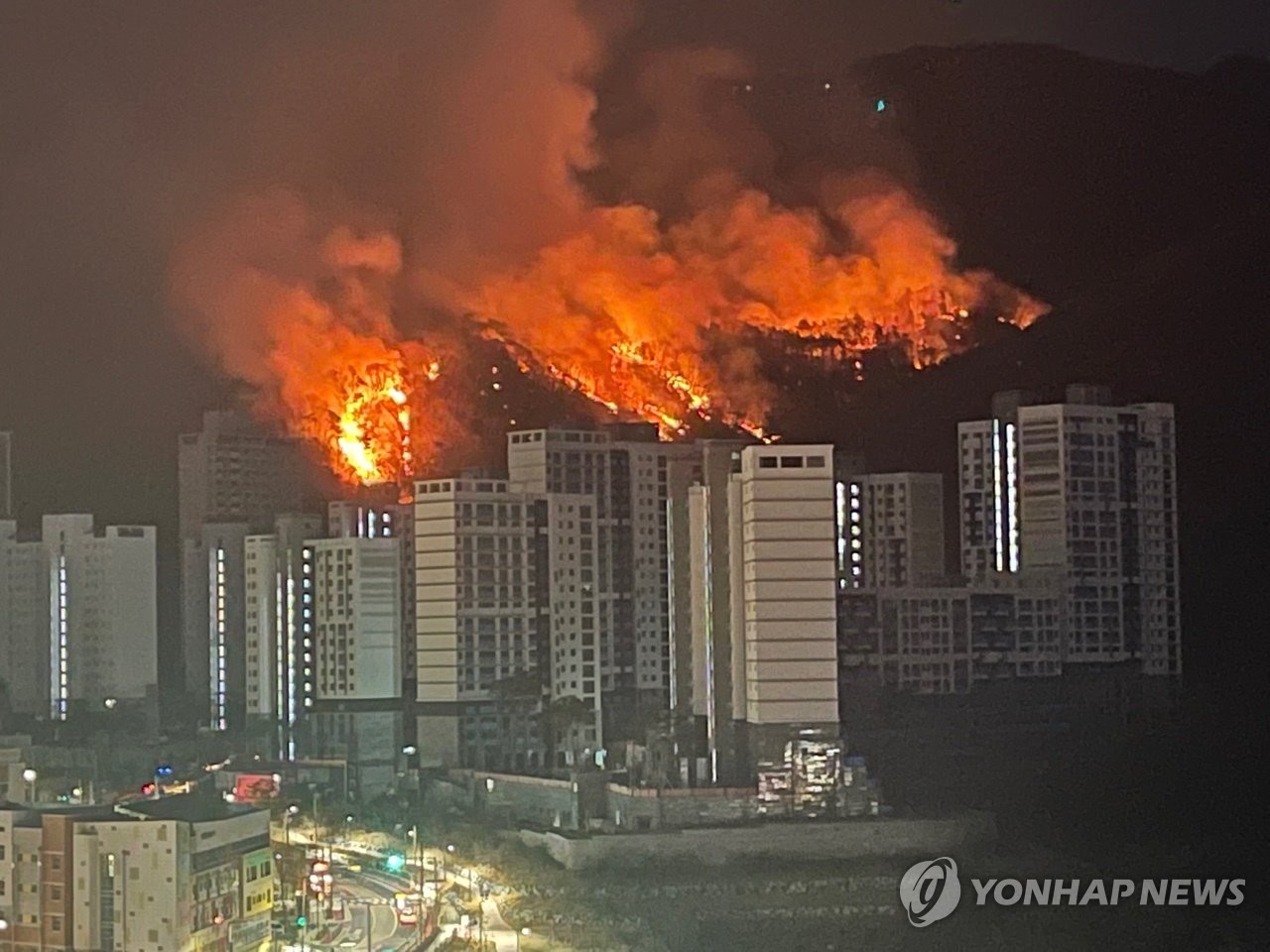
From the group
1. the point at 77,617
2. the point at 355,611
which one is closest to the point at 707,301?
the point at 355,611

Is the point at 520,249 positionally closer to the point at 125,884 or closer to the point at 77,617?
the point at 77,617

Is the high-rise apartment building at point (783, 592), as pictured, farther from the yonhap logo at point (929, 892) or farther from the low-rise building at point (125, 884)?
the low-rise building at point (125, 884)

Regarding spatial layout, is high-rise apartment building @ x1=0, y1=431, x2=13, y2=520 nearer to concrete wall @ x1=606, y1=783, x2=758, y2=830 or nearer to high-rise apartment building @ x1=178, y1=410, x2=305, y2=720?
high-rise apartment building @ x1=178, y1=410, x2=305, y2=720

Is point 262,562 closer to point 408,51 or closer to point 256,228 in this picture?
point 256,228

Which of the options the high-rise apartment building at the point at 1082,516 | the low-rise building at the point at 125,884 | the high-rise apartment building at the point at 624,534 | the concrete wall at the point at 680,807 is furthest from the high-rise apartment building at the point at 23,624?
the high-rise apartment building at the point at 1082,516

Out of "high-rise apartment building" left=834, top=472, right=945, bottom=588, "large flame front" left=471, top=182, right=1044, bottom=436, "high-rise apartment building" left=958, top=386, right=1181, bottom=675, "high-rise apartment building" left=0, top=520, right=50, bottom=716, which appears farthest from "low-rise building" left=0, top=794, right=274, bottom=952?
"high-rise apartment building" left=958, top=386, right=1181, bottom=675

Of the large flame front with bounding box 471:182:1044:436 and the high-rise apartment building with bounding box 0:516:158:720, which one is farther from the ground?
the large flame front with bounding box 471:182:1044:436
